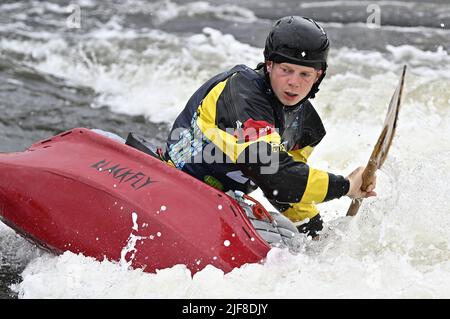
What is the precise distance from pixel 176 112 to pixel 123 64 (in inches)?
61.8

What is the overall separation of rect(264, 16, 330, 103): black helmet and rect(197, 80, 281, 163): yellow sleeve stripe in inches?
11.8

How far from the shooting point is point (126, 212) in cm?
366

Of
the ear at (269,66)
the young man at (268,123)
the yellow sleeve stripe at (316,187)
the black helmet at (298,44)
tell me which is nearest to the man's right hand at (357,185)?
the young man at (268,123)

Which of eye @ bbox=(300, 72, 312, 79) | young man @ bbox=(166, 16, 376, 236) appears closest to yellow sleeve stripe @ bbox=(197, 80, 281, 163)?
young man @ bbox=(166, 16, 376, 236)

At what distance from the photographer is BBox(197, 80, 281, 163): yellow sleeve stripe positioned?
11.8 ft

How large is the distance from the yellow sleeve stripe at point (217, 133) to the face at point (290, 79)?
0.69 ft

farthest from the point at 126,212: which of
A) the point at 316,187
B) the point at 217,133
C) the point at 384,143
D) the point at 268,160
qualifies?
the point at 384,143

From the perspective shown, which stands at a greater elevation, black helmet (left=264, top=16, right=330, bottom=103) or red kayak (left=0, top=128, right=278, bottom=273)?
black helmet (left=264, top=16, right=330, bottom=103)

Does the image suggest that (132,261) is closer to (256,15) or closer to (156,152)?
(156,152)

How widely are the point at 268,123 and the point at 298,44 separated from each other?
0.39 m

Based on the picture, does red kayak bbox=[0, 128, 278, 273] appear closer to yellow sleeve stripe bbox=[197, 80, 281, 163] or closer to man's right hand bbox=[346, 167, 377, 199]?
yellow sleeve stripe bbox=[197, 80, 281, 163]

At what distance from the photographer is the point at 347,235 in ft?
13.2
